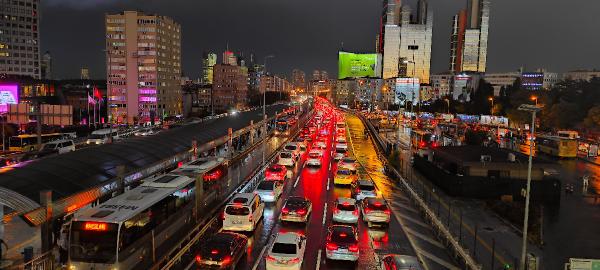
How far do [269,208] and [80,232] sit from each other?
12.7 m

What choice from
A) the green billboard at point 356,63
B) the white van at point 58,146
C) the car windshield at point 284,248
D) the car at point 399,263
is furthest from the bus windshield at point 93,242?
the green billboard at point 356,63

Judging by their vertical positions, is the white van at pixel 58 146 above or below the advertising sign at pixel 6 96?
below

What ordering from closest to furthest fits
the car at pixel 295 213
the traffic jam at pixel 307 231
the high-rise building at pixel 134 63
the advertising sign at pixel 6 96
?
1. the traffic jam at pixel 307 231
2. the car at pixel 295 213
3. the advertising sign at pixel 6 96
4. the high-rise building at pixel 134 63

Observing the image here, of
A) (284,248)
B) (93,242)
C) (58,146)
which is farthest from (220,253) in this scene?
(58,146)

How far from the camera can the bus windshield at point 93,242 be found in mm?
12680

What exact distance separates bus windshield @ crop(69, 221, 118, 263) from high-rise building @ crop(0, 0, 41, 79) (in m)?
157

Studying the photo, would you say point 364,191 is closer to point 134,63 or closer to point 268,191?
point 268,191

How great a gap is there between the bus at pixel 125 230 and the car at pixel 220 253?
1.65m

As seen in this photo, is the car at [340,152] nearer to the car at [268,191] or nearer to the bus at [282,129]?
the car at [268,191]

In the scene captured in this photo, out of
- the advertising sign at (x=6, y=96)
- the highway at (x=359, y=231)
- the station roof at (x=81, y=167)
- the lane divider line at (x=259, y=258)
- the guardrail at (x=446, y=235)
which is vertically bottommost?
the highway at (x=359, y=231)

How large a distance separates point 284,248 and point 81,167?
9850 mm

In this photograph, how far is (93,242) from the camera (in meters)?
12.8

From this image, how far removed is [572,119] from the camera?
7838cm

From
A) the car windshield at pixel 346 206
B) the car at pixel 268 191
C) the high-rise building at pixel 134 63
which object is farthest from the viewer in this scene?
the high-rise building at pixel 134 63
